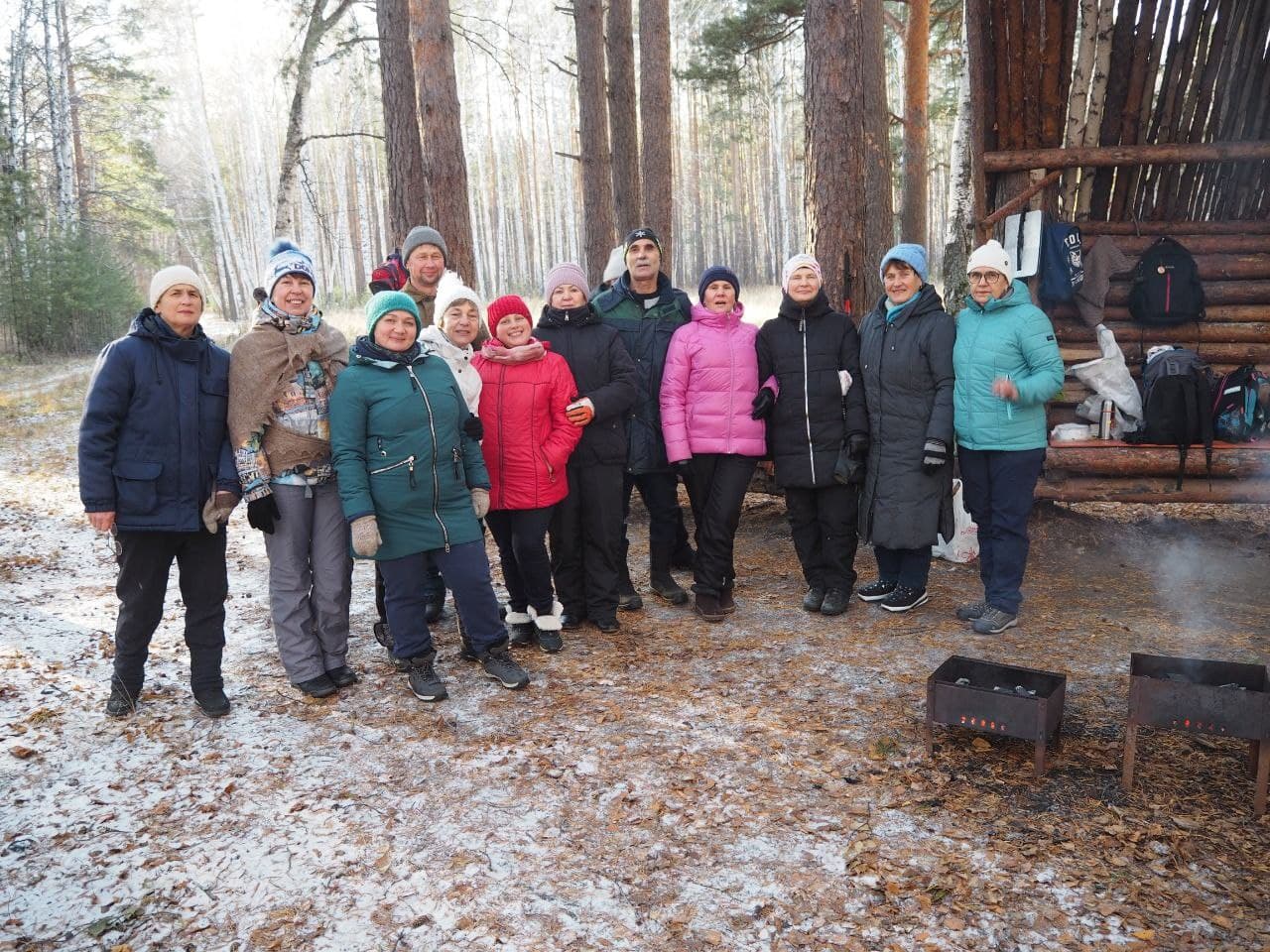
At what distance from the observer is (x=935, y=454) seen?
5414mm

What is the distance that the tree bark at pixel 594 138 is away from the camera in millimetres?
12328

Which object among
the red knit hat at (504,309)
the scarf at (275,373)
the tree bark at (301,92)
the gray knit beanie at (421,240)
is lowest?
the scarf at (275,373)

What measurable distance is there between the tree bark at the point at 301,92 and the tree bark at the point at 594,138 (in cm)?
551

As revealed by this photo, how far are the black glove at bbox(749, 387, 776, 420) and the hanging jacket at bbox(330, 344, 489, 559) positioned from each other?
1931 millimetres

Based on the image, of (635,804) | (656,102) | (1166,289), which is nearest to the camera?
(635,804)

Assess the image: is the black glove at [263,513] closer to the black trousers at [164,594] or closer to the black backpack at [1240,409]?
the black trousers at [164,594]

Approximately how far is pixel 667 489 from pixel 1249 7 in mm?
6991

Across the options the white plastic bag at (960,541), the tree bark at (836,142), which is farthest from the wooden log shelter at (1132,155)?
the tree bark at (836,142)

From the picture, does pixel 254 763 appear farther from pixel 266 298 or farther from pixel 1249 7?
pixel 1249 7

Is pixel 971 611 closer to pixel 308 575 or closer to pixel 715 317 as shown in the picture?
pixel 715 317

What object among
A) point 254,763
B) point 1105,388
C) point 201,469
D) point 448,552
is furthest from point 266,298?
point 1105,388

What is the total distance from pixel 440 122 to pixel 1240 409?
24.5 ft

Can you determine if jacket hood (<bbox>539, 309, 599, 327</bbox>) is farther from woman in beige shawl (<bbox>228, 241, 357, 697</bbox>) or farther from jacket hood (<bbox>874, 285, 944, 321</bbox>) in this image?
jacket hood (<bbox>874, 285, 944, 321</bbox>)

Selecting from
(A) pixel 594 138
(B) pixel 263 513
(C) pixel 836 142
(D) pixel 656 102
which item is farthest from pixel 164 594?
(A) pixel 594 138
